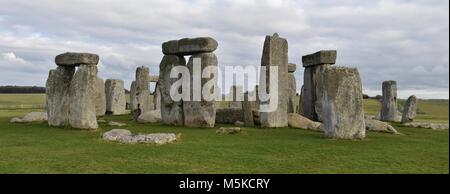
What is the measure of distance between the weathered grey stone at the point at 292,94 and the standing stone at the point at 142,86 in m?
8.66

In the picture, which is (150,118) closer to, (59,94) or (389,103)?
(59,94)

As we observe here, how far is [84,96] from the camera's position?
1777 centimetres

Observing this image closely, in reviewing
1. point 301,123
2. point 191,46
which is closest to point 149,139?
point 191,46

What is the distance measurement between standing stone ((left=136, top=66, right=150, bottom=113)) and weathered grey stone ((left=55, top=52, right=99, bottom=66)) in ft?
33.3

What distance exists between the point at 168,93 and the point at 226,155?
1040 centimetres

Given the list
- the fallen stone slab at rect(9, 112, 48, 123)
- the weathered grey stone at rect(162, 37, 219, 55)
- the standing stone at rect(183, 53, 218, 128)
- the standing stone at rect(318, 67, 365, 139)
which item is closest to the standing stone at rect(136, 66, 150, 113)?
the fallen stone slab at rect(9, 112, 48, 123)

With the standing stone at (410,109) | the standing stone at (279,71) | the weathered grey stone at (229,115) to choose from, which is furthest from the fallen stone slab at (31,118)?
the standing stone at (410,109)

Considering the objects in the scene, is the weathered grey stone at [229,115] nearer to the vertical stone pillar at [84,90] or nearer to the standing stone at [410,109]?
the vertical stone pillar at [84,90]

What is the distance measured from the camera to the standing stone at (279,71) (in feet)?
64.2

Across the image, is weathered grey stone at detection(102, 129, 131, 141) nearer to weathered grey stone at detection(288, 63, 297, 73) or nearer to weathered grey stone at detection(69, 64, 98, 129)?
weathered grey stone at detection(69, 64, 98, 129)

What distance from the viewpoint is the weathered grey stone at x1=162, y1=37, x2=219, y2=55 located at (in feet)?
64.6

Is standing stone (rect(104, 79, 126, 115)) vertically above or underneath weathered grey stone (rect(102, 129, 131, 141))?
above
